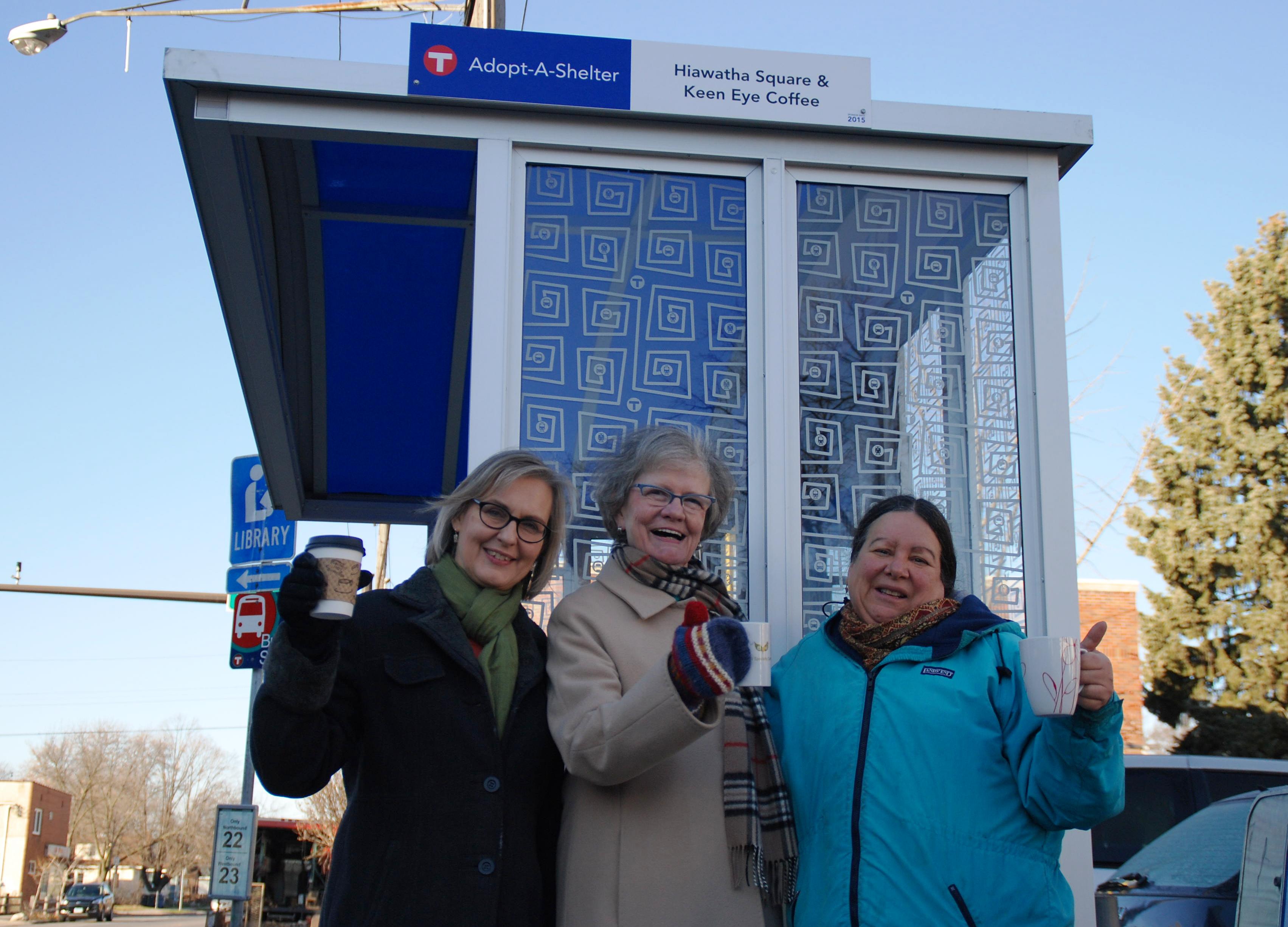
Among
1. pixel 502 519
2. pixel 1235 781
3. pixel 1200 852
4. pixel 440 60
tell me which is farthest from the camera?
pixel 1235 781

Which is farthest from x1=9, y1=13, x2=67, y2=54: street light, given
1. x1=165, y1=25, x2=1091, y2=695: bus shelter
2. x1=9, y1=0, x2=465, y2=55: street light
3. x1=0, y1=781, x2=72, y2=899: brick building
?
x1=0, y1=781, x2=72, y2=899: brick building

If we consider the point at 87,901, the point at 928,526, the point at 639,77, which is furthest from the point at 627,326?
the point at 87,901

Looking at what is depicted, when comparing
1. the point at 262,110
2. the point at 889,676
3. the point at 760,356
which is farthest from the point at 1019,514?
the point at 262,110

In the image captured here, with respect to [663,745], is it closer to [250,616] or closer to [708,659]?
[708,659]

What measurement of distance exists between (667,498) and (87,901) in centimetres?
5708

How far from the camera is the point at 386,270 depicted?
18.8ft

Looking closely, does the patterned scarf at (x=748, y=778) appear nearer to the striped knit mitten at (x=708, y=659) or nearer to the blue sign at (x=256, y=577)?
the striped knit mitten at (x=708, y=659)

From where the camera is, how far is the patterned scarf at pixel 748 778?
2574mm

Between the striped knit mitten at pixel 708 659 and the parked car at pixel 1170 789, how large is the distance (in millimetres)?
5423

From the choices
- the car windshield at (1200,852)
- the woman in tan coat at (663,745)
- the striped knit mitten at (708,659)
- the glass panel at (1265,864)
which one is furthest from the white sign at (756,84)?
the car windshield at (1200,852)

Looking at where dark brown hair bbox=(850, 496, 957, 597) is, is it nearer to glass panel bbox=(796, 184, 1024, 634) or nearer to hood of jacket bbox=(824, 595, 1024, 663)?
hood of jacket bbox=(824, 595, 1024, 663)

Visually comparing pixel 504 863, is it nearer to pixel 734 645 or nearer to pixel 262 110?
pixel 734 645

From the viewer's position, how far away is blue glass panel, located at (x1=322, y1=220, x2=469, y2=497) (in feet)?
18.0

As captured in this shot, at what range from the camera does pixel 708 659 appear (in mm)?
2244
